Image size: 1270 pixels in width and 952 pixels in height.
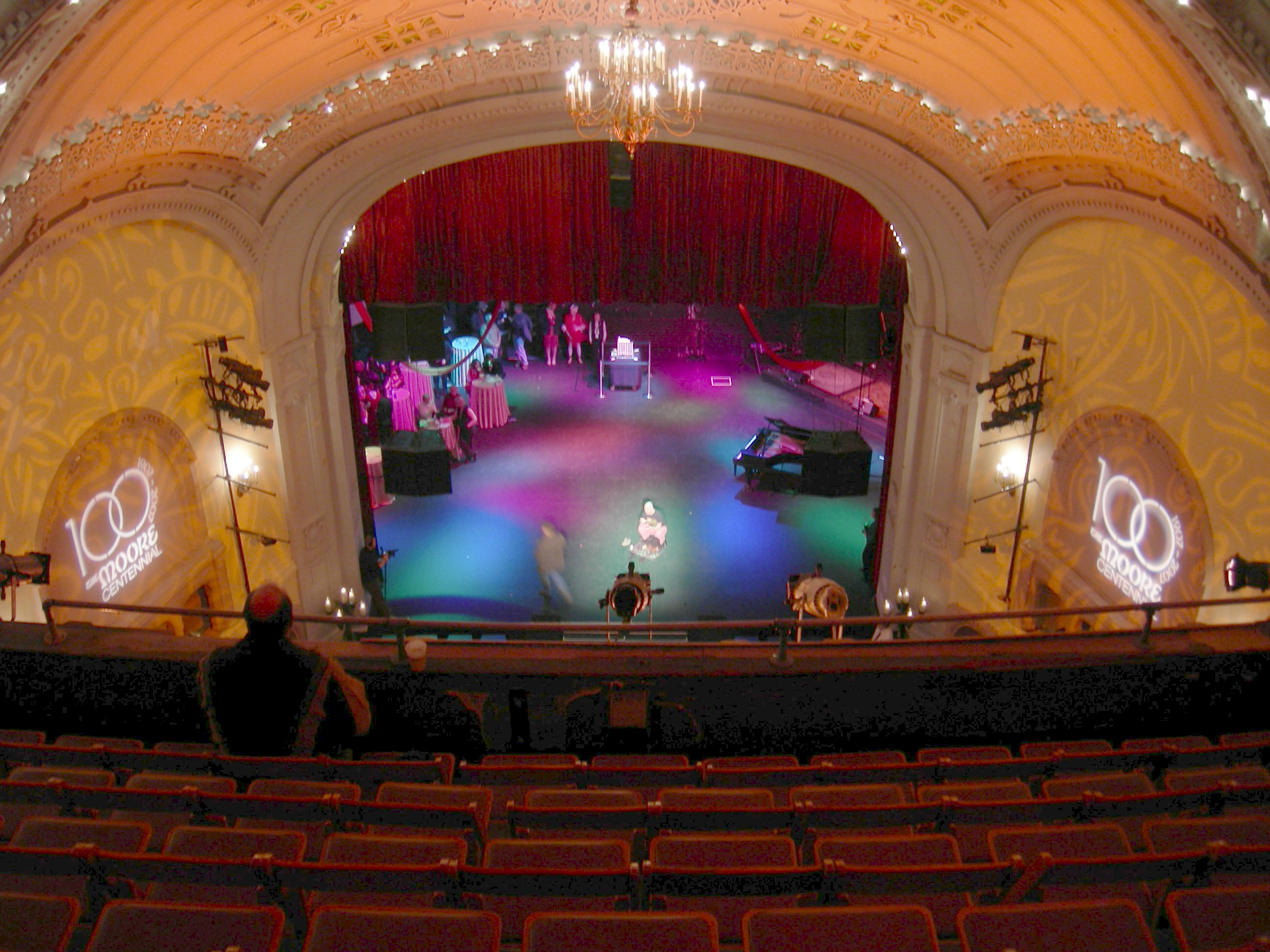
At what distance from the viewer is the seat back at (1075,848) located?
3.39 metres

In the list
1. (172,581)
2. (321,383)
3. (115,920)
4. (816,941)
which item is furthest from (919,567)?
(115,920)

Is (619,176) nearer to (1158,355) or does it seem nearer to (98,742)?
(1158,355)

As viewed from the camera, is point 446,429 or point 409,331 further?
point 446,429

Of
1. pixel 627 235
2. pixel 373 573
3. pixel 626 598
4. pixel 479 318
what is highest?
pixel 479 318

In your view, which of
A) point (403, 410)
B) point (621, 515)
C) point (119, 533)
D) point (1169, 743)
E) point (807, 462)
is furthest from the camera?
point (403, 410)

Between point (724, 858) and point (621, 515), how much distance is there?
858 centimetres

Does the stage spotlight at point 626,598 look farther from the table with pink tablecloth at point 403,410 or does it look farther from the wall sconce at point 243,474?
the table with pink tablecloth at point 403,410

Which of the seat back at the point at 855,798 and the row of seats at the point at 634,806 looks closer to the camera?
the row of seats at the point at 634,806

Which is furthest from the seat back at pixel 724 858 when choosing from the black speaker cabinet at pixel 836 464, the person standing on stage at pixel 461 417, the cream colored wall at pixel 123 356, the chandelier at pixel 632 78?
the person standing on stage at pixel 461 417

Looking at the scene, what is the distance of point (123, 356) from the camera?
7.92 m

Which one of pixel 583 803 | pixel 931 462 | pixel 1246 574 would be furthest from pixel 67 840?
pixel 931 462

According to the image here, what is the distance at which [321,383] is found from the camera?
10320 millimetres

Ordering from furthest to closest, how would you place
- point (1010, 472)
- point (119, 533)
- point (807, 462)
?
point (807, 462), point (1010, 472), point (119, 533)

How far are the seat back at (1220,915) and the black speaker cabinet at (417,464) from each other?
1034 centimetres
